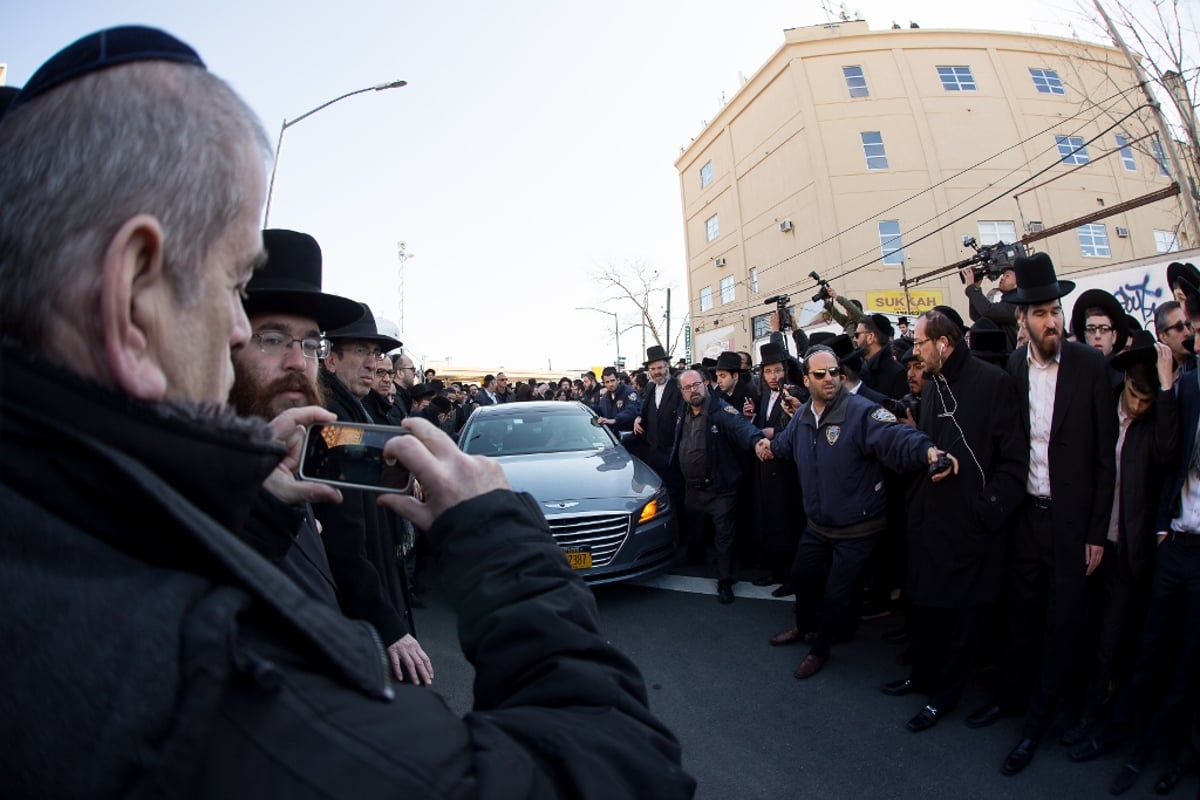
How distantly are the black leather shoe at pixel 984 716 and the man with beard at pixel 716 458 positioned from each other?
2.40 m

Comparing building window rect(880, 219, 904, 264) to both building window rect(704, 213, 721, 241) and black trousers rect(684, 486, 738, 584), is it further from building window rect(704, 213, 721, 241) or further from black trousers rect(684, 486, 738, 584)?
black trousers rect(684, 486, 738, 584)

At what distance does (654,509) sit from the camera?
5.94 m

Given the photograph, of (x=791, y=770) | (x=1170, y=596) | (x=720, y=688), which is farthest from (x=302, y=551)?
(x=1170, y=596)

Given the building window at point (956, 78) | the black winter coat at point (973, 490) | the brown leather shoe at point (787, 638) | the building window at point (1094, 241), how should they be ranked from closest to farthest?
the black winter coat at point (973, 490) < the brown leather shoe at point (787, 638) < the building window at point (1094, 241) < the building window at point (956, 78)

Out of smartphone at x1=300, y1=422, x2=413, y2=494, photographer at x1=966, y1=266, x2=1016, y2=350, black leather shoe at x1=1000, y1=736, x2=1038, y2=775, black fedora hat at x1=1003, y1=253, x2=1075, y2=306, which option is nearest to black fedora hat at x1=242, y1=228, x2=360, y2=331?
smartphone at x1=300, y1=422, x2=413, y2=494

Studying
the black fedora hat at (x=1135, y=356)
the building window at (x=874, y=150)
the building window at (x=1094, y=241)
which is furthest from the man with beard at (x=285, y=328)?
the building window at (x=1094, y=241)

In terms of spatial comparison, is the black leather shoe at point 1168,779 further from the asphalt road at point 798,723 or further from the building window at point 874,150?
the building window at point 874,150

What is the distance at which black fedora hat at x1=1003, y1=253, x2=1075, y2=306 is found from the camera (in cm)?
351

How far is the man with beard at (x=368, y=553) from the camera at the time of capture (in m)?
2.12

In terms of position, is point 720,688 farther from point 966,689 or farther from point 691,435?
point 691,435

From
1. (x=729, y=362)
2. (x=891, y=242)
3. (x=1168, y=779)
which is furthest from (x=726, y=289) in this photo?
(x=1168, y=779)

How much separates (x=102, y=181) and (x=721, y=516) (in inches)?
232

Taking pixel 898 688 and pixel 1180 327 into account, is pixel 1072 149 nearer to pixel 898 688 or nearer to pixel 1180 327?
pixel 1180 327

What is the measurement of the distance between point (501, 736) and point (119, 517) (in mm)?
460
